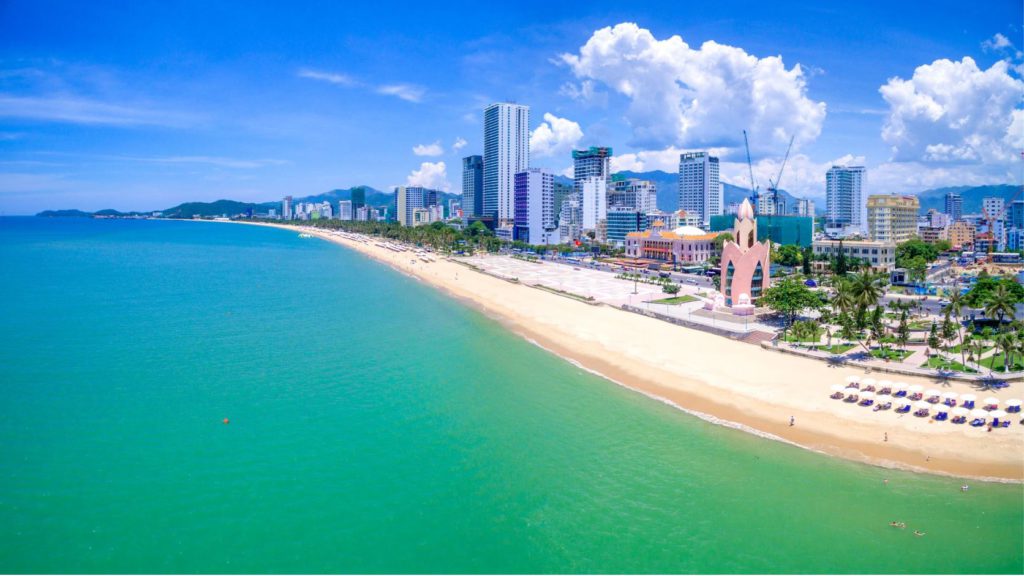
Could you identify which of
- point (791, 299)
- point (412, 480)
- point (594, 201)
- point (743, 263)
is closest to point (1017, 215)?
point (594, 201)

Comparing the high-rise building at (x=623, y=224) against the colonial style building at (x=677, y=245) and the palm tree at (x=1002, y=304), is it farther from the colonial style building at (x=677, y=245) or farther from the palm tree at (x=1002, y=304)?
the palm tree at (x=1002, y=304)

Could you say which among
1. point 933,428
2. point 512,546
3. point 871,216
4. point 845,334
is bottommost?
point 512,546

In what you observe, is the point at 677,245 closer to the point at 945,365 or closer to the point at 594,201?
the point at 945,365

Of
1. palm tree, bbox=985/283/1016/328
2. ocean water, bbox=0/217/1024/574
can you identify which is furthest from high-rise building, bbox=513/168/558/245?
palm tree, bbox=985/283/1016/328

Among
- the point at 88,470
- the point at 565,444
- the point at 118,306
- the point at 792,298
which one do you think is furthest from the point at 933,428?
the point at 118,306

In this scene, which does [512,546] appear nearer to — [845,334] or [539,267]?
[845,334]

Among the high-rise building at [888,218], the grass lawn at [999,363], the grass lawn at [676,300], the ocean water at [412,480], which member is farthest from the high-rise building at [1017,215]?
the ocean water at [412,480]

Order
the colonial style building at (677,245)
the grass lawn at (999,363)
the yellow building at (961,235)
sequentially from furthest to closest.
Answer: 1. the yellow building at (961,235)
2. the colonial style building at (677,245)
3. the grass lawn at (999,363)
